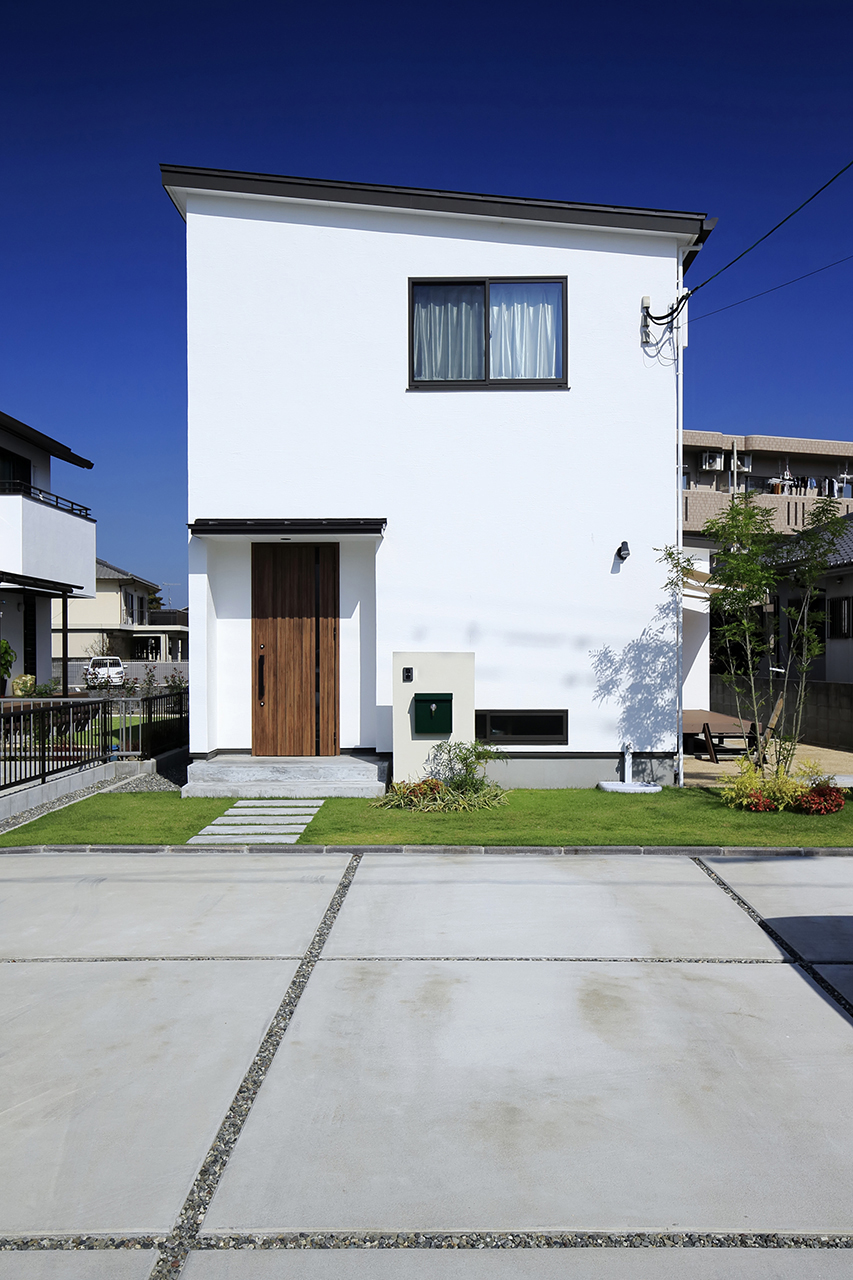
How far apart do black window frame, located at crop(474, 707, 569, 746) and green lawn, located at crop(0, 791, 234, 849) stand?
10.1 feet

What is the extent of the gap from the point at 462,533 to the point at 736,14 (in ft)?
20.9

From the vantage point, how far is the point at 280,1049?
3555mm

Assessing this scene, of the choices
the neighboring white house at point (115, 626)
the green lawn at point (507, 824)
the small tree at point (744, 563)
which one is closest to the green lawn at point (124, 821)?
the green lawn at point (507, 824)

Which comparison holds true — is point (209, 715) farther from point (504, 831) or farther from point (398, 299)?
point (398, 299)

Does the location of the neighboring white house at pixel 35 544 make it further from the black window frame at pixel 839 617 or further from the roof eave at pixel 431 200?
the black window frame at pixel 839 617

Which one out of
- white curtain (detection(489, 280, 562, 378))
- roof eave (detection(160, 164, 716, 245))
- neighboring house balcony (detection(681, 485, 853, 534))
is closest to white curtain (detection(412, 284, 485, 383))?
white curtain (detection(489, 280, 562, 378))

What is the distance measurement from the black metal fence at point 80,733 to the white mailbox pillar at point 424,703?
3856 millimetres

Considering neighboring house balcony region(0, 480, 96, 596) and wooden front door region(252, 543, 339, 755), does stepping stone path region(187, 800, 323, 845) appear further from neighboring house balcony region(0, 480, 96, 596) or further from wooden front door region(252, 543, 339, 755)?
neighboring house balcony region(0, 480, 96, 596)

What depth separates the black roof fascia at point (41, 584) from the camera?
56.0 ft

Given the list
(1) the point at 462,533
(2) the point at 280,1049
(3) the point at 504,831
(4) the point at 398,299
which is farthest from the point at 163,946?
(4) the point at 398,299

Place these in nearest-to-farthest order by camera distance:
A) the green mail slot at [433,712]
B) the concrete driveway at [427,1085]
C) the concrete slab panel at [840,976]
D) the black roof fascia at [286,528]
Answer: the concrete driveway at [427,1085] < the concrete slab panel at [840,976] < the green mail slot at [433,712] < the black roof fascia at [286,528]

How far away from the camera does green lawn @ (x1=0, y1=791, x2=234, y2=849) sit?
730cm

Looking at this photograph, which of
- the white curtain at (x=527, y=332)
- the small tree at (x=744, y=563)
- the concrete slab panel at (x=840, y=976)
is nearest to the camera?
the concrete slab panel at (x=840, y=976)

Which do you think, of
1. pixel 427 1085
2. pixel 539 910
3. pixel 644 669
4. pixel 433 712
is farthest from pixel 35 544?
pixel 427 1085
